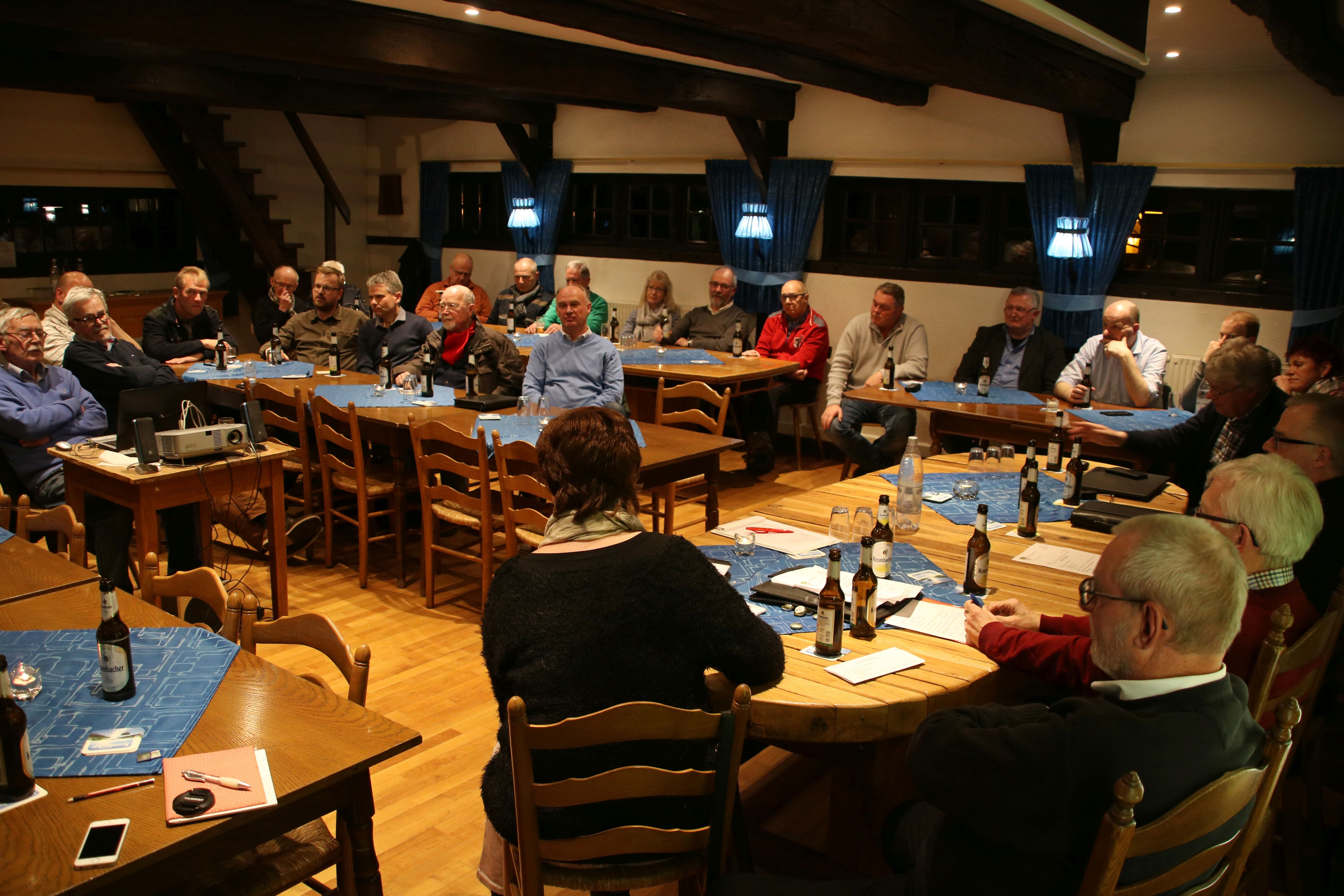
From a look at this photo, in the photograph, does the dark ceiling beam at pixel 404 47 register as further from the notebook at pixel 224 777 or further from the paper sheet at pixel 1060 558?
the paper sheet at pixel 1060 558

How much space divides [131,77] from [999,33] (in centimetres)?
604

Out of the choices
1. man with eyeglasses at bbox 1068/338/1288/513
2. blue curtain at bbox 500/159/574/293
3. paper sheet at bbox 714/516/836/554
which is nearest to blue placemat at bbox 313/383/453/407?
paper sheet at bbox 714/516/836/554

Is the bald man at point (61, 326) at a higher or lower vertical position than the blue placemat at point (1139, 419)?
higher

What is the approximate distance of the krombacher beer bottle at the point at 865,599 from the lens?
2383mm

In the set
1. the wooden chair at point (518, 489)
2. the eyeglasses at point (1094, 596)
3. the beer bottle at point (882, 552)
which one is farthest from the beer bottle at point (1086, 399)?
the eyeglasses at point (1094, 596)

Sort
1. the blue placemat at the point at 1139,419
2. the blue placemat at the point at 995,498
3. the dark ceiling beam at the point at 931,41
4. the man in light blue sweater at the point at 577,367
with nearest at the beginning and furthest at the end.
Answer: the blue placemat at the point at 995,498
the dark ceiling beam at the point at 931,41
the blue placemat at the point at 1139,419
the man in light blue sweater at the point at 577,367

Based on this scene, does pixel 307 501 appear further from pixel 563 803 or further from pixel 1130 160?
pixel 1130 160

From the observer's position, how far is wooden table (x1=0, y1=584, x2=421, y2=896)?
1.55 meters

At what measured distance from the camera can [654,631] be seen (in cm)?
192

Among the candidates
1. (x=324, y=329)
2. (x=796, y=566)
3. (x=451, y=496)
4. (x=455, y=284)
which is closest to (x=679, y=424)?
(x=451, y=496)

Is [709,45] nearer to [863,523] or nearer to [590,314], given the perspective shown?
[590,314]

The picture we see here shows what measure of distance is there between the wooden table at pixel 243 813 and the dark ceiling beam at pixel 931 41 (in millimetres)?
2510

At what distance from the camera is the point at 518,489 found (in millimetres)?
3938

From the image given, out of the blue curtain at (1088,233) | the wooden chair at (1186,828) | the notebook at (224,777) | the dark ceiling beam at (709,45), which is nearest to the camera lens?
the wooden chair at (1186,828)
